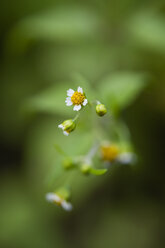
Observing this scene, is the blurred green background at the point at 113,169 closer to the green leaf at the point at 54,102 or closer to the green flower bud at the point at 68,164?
the green leaf at the point at 54,102

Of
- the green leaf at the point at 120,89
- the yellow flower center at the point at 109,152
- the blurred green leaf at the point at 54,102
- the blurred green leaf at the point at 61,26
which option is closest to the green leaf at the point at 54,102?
the blurred green leaf at the point at 54,102

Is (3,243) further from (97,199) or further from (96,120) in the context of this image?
(96,120)

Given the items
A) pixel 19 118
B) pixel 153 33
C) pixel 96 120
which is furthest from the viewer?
pixel 19 118

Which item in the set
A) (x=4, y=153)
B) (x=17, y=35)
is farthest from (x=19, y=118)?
(x=17, y=35)

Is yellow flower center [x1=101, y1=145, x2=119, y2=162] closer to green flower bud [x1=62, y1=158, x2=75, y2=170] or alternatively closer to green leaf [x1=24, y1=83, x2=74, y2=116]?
green flower bud [x1=62, y1=158, x2=75, y2=170]

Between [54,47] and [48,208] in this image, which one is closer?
[48,208]

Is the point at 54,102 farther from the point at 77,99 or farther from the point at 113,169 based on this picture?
the point at 113,169

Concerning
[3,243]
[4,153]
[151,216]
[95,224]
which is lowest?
[151,216]

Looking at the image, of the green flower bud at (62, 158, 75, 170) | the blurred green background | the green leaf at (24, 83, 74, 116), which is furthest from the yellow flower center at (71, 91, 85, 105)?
the blurred green background
